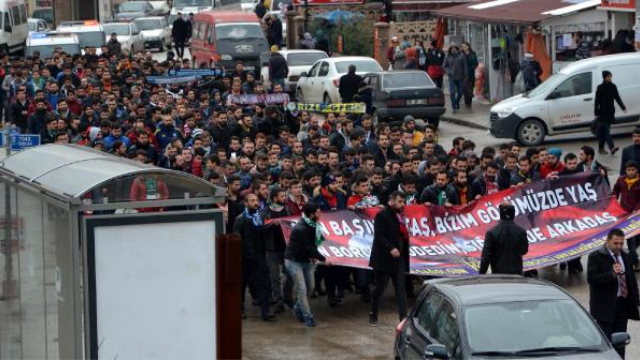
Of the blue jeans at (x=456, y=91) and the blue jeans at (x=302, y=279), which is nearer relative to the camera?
the blue jeans at (x=302, y=279)

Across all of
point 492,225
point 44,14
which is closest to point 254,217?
point 492,225

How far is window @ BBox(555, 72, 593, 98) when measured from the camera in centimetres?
2761

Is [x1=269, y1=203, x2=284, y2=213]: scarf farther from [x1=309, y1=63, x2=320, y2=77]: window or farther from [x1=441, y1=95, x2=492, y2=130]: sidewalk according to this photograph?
[x1=309, y1=63, x2=320, y2=77]: window

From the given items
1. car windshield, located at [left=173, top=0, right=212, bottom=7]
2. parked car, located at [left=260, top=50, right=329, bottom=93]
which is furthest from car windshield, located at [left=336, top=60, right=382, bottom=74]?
car windshield, located at [left=173, top=0, right=212, bottom=7]

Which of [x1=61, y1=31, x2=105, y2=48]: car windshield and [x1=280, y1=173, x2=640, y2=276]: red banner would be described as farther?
[x1=61, y1=31, x2=105, y2=48]: car windshield

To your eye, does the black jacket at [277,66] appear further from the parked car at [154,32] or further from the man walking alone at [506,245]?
the man walking alone at [506,245]

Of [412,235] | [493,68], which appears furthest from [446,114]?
[412,235]

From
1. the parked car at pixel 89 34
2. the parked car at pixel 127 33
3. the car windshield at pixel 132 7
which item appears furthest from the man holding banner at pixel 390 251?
the car windshield at pixel 132 7

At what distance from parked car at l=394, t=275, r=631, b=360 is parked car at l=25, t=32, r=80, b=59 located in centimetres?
2930

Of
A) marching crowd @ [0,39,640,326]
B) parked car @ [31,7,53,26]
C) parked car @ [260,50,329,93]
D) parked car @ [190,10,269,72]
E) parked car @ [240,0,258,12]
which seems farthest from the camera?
parked car @ [31,7,53,26]

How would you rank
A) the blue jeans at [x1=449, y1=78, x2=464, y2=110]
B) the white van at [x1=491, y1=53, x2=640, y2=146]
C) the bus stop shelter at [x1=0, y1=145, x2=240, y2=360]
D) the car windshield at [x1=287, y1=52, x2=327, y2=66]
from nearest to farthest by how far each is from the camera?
the bus stop shelter at [x1=0, y1=145, x2=240, y2=360] → the white van at [x1=491, y1=53, x2=640, y2=146] → the blue jeans at [x1=449, y1=78, x2=464, y2=110] → the car windshield at [x1=287, y1=52, x2=327, y2=66]

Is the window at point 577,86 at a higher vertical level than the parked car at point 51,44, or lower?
lower

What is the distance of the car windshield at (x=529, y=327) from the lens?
10773 mm

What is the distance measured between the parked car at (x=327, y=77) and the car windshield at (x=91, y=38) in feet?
37.0
